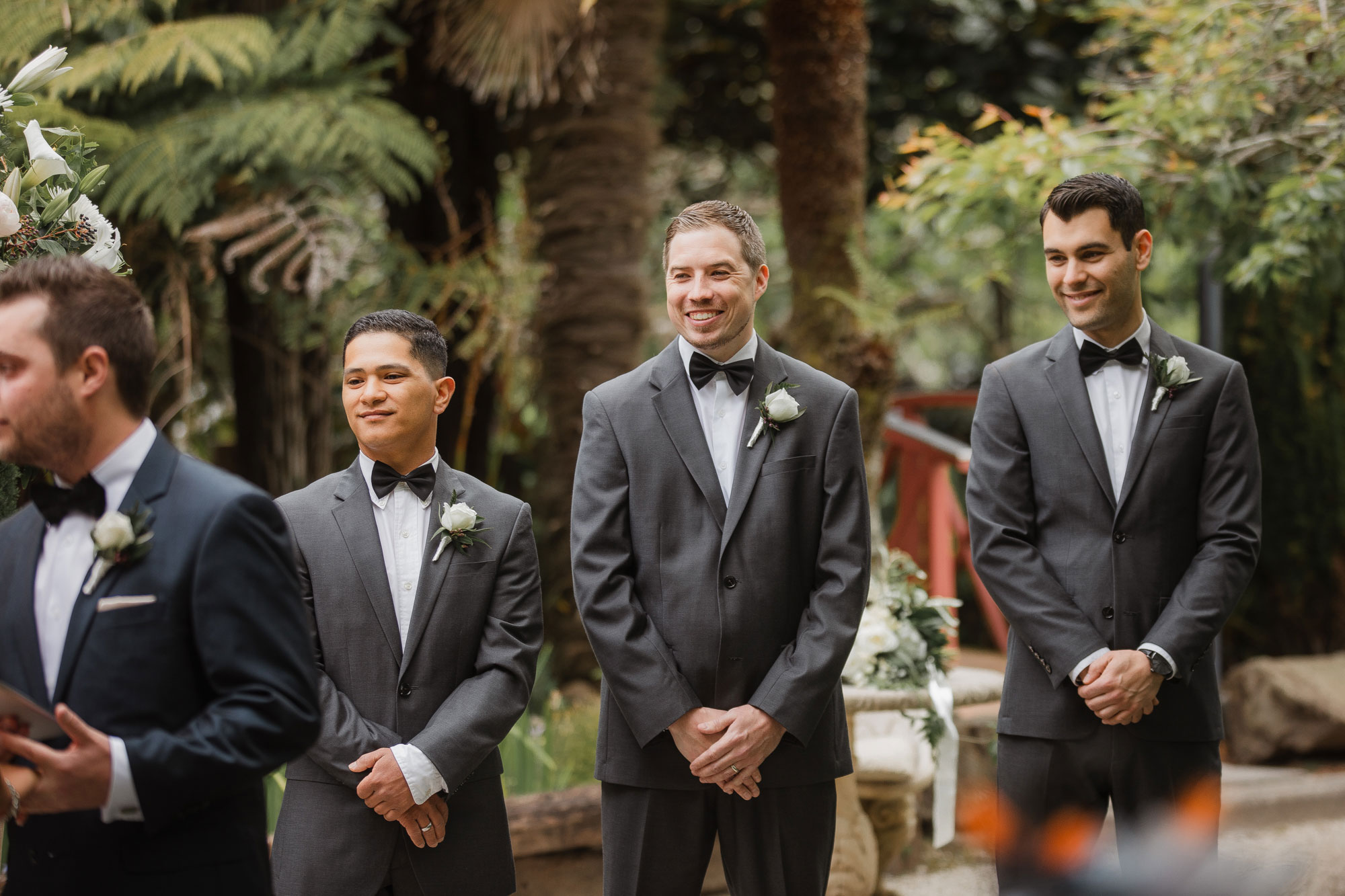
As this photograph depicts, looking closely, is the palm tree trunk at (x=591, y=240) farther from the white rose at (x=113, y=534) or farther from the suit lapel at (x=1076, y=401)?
the white rose at (x=113, y=534)

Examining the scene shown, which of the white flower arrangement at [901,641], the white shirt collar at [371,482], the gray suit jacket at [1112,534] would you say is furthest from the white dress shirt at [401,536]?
the white flower arrangement at [901,641]

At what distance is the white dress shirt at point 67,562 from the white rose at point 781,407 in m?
1.48

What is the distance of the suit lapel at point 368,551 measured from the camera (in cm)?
286

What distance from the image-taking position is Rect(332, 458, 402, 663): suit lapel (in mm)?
2863

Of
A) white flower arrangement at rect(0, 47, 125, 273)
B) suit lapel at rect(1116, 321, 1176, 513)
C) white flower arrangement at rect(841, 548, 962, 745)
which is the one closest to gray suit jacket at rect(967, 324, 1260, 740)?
suit lapel at rect(1116, 321, 1176, 513)

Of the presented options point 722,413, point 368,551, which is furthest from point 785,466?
point 368,551

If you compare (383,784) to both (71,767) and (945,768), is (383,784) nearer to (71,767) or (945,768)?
(71,767)

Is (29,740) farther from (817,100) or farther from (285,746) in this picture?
(817,100)

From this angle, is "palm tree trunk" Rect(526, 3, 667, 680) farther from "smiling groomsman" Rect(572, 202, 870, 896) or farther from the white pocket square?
the white pocket square

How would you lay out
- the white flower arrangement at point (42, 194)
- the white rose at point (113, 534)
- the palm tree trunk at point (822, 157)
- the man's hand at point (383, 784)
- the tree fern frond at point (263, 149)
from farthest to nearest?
the palm tree trunk at point (822, 157) → the tree fern frond at point (263, 149) → the white flower arrangement at point (42, 194) → the man's hand at point (383, 784) → the white rose at point (113, 534)

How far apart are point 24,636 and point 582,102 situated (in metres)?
4.66

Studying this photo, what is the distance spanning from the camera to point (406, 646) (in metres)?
2.86

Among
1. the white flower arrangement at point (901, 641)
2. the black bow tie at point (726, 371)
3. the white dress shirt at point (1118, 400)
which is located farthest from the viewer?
the white flower arrangement at point (901, 641)

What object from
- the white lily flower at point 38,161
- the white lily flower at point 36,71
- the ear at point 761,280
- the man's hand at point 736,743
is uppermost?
the white lily flower at point 36,71
